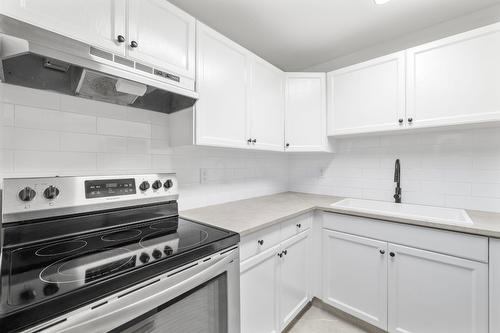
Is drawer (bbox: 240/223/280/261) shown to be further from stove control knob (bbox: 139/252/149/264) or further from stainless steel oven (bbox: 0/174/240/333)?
stove control knob (bbox: 139/252/149/264)

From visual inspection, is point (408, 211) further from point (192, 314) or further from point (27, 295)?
point (27, 295)

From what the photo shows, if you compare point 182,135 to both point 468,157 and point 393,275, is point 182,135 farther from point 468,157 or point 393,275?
point 468,157

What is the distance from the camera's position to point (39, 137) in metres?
1.11

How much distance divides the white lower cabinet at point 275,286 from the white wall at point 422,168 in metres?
0.86

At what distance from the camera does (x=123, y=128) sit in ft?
4.57

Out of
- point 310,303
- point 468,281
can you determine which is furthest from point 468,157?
point 310,303

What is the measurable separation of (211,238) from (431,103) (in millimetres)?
1802

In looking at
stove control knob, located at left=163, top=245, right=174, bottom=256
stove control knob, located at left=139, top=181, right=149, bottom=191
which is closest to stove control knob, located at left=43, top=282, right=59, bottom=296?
stove control knob, located at left=163, top=245, right=174, bottom=256

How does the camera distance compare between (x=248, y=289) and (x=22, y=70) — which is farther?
(x=248, y=289)

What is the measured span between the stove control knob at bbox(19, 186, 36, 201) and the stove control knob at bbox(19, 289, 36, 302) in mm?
506

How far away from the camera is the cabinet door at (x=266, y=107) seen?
72.6 inches

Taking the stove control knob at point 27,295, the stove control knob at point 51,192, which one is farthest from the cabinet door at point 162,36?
the stove control knob at point 27,295

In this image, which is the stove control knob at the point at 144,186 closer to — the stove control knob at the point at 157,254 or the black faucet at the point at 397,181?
the stove control knob at the point at 157,254

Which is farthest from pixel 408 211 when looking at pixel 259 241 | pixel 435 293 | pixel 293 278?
pixel 259 241
